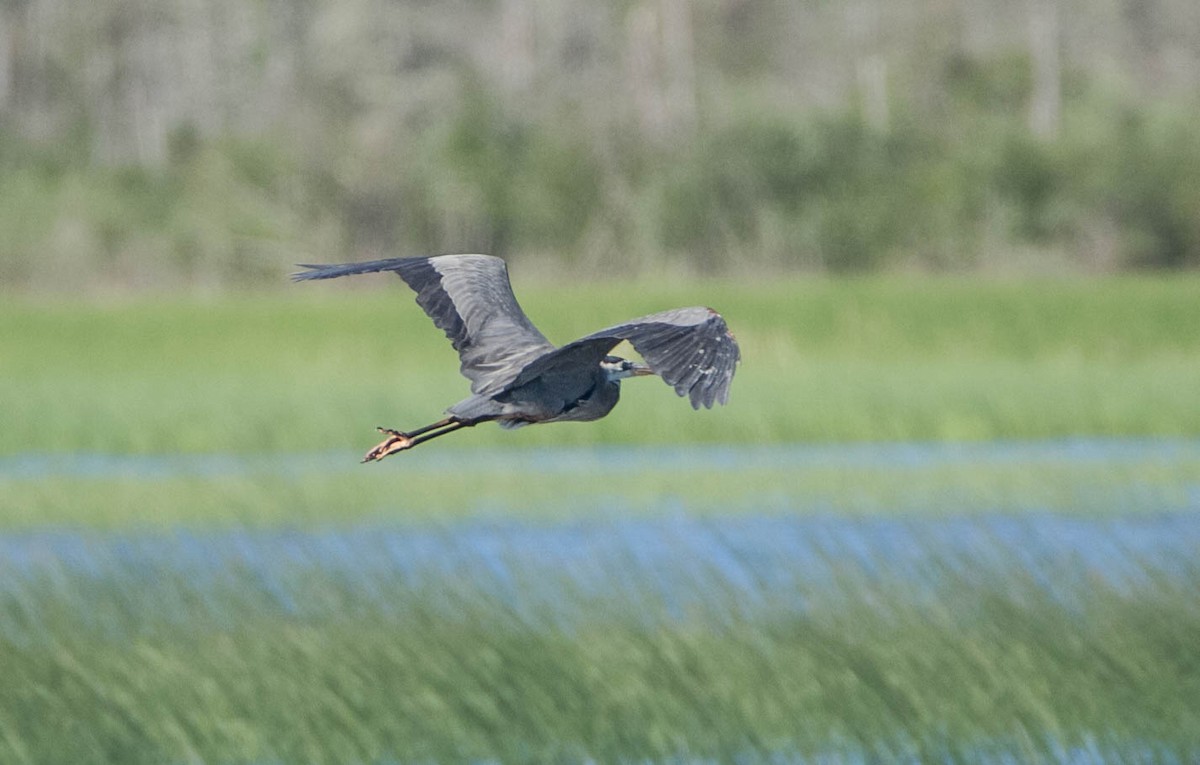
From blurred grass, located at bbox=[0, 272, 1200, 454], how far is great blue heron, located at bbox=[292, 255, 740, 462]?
11009mm

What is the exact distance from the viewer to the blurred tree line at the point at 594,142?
26609 millimetres

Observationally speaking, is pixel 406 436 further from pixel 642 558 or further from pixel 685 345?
pixel 642 558

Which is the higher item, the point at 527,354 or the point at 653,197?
the point at 527,354

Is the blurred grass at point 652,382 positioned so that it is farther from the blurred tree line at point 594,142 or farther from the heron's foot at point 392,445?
the heron's foot at point 392,445

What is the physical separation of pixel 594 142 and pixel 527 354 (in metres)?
23.8

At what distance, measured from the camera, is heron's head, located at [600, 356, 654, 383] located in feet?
18.1

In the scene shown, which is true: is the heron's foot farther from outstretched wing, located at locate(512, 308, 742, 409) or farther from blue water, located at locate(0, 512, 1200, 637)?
blue water, located at locate(0, 512, 1200, 637)

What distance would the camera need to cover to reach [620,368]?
561 centimetres

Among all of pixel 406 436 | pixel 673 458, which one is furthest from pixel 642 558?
pixel 673 458

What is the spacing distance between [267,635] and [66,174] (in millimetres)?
23032

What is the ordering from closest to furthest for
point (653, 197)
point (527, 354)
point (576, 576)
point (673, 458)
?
point (527, 354)
point (576, 576)
point (673, 458)
point (653, 197)

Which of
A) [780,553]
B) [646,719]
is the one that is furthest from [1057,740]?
[780,553]

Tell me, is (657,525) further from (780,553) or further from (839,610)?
(839,610)

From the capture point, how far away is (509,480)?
15.3 m
